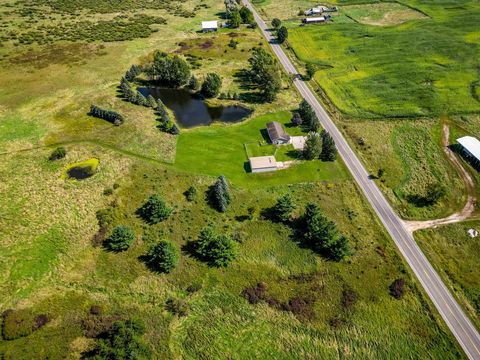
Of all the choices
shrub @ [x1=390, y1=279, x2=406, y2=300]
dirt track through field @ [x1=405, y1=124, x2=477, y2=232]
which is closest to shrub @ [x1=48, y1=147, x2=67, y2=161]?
shrub @ [x1=390, y1=279, x2=406, y2=300]

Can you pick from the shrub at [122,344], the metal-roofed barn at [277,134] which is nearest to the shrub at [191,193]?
the metal-roofed barn at [277,134]

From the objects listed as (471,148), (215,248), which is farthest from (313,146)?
(471,148)

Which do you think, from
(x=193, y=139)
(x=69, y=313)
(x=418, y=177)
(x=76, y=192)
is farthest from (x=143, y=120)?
(x=418, y=177)

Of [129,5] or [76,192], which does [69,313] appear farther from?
[129,5]

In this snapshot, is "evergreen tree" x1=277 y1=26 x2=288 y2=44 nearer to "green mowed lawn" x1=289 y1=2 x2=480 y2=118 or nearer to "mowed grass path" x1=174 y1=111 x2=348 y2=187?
"green mowed lawn" x1=289 y1=2 x2=480 y2=118

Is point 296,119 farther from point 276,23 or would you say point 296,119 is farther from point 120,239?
point 276,23

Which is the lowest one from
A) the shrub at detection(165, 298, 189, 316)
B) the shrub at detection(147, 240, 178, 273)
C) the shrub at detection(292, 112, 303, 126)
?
the shrub at detection(165, 298, 189, 316)
